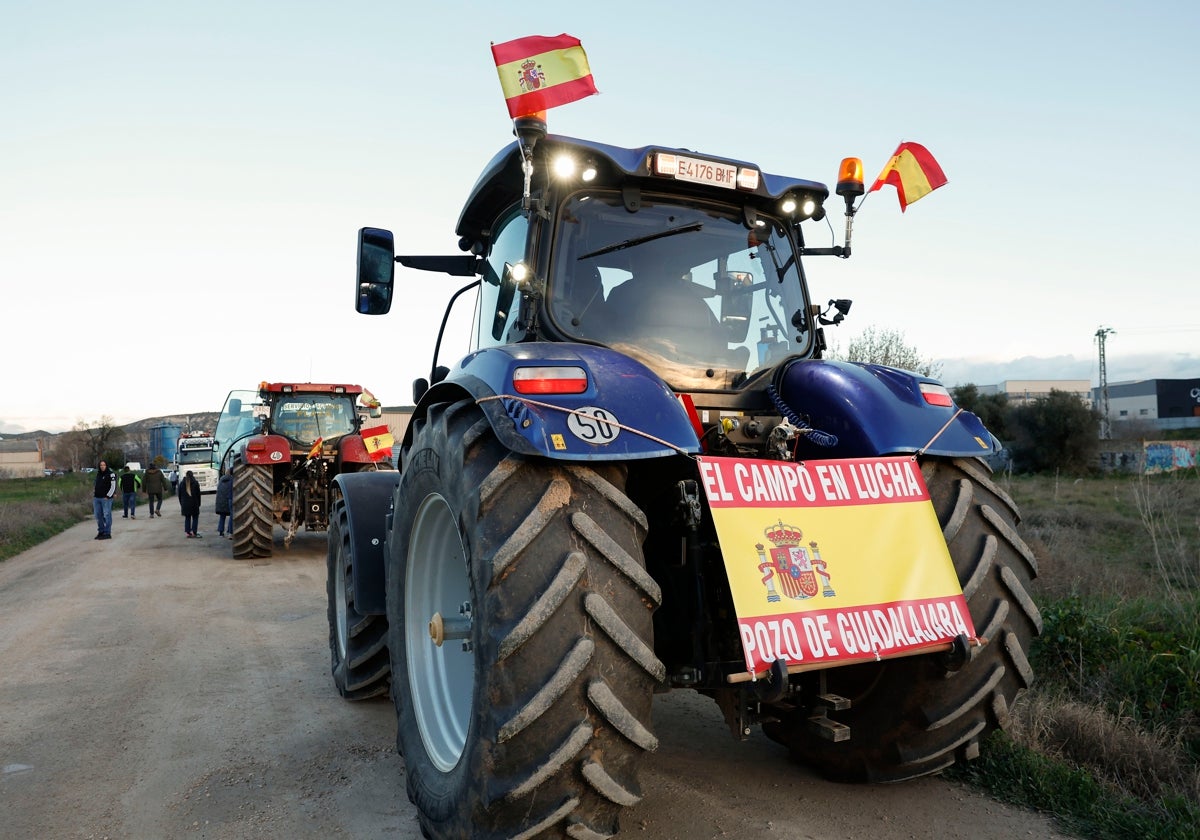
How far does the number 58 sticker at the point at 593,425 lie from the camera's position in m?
2.50

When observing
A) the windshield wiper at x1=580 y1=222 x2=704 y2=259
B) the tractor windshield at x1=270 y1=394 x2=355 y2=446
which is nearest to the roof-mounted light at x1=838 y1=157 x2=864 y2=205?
the windshield wiper at x1=580 y1=222 x2=704 y2=259

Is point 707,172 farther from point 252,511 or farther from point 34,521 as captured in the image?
point 34,521

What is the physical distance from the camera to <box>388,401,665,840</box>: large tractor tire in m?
2.28

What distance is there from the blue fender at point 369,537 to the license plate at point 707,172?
231 centimetres

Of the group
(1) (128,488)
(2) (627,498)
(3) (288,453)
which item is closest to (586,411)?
(2) (627,498)

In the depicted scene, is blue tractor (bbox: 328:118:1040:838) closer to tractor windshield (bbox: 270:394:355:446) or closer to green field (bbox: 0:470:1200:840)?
green field (bbox: 0:470:1200:840)

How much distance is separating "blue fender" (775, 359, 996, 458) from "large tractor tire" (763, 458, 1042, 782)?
112 millimetres

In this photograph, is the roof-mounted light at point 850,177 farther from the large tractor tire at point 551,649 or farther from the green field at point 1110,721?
the green field at point 1110,721

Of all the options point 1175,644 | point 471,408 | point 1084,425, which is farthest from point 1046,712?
point 1084,425

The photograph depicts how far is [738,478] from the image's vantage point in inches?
105

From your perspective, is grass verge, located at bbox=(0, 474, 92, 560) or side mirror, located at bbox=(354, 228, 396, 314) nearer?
side mirror, located at bbox=(354, 228, 396, 314)

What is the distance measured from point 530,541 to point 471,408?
2.23ft

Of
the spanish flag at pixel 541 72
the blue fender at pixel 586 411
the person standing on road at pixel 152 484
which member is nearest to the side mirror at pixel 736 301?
the blue fender at pixel 586 411

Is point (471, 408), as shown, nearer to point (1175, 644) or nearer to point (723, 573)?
point (723, 573)
